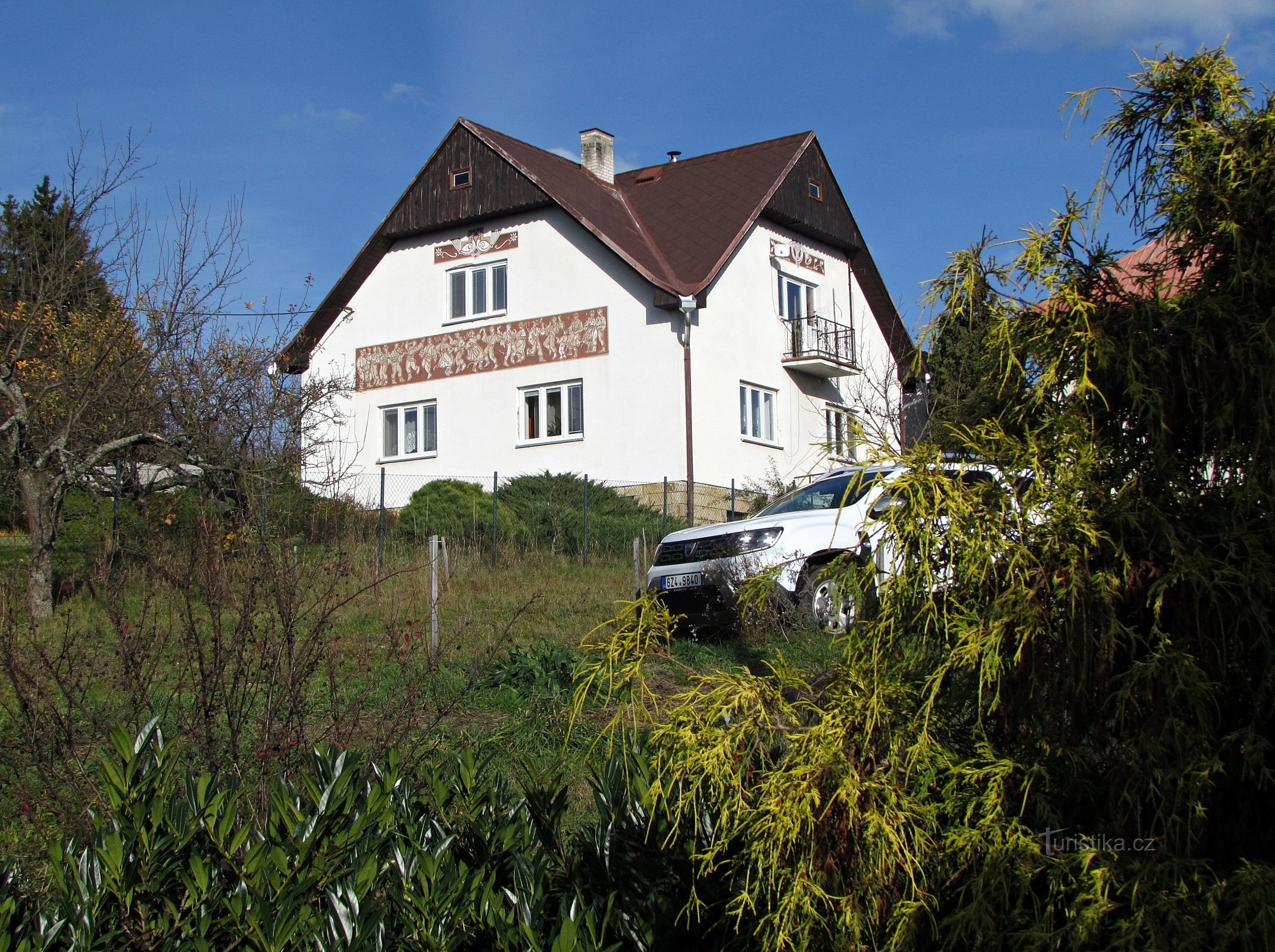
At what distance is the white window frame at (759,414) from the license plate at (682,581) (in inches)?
575

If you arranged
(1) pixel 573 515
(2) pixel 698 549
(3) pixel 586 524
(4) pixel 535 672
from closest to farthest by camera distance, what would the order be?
1. (4) pixel 535 672
2. (2) pixel 698 549
3. (3) pixel 586 524
4. (1) pixel 573 515

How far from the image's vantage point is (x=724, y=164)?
96.6ft

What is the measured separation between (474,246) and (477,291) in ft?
3.35

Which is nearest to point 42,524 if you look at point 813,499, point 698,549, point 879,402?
point 698,549

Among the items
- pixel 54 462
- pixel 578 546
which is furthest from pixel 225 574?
pixel 578 546

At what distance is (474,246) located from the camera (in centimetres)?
2755

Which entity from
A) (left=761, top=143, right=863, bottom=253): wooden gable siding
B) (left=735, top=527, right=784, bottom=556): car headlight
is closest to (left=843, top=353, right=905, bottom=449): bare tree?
(left=735, top=527, right=784, bottom=556): car headlight

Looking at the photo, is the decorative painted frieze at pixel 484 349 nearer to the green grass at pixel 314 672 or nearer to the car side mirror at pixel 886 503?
the green grass at pixel 314 672

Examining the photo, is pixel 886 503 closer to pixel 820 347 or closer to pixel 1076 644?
pixel 1076 644

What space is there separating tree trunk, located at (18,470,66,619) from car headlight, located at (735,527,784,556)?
7169mm

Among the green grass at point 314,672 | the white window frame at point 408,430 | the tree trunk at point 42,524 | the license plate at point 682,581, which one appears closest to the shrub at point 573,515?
the green grass at point 314,672

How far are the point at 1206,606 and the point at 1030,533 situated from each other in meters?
0.39

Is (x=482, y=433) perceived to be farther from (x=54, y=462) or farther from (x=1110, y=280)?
(x=1110, y=280)

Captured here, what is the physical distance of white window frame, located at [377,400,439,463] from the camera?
27.8 m
